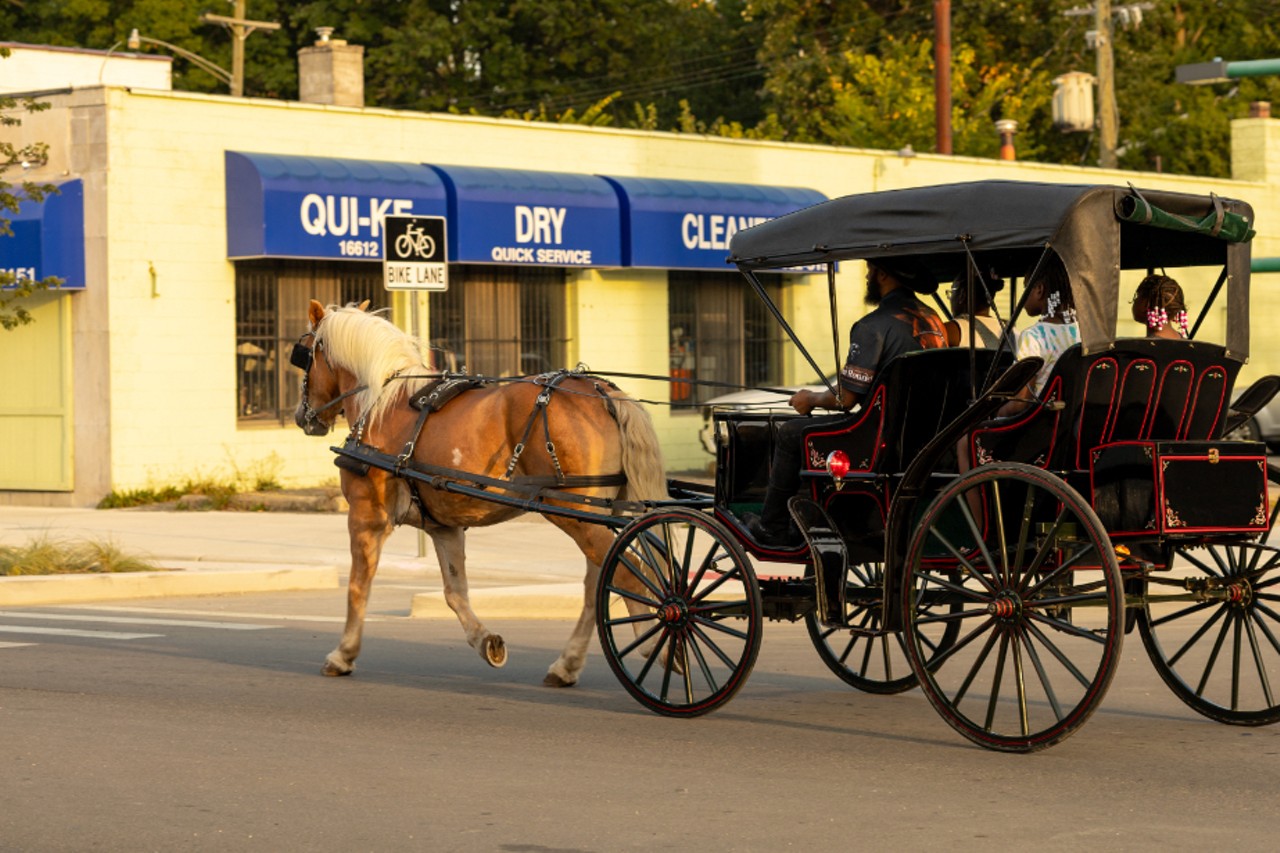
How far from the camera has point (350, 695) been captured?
33.0 ft

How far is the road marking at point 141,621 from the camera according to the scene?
43.5 ft

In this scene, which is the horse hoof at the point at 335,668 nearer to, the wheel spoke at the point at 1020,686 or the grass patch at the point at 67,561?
the wheel spoke at the point at 1020,686

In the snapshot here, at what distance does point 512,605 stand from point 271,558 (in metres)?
4.47

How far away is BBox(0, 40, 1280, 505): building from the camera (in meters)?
24.1

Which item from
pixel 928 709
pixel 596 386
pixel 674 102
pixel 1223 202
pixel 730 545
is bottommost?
pixel 928 709

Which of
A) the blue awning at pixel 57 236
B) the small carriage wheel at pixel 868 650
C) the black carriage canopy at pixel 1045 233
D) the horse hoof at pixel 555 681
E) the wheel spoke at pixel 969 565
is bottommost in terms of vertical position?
the horse hoof at pixel 555 681

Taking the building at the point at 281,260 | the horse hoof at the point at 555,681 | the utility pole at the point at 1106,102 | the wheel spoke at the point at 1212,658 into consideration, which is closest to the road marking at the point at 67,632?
the horse hoof at the point at 555,681

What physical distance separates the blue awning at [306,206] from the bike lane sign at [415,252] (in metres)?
7.91

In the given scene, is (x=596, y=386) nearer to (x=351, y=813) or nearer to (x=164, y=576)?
(x=351, y=813)

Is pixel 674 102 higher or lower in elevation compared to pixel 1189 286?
higher

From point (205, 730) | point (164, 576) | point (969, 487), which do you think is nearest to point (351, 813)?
point (205, 730)

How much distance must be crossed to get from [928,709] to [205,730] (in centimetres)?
333

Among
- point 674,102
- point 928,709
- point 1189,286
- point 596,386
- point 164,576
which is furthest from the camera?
point 674,102

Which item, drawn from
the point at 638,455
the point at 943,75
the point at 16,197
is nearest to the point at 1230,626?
the point at 638,455
